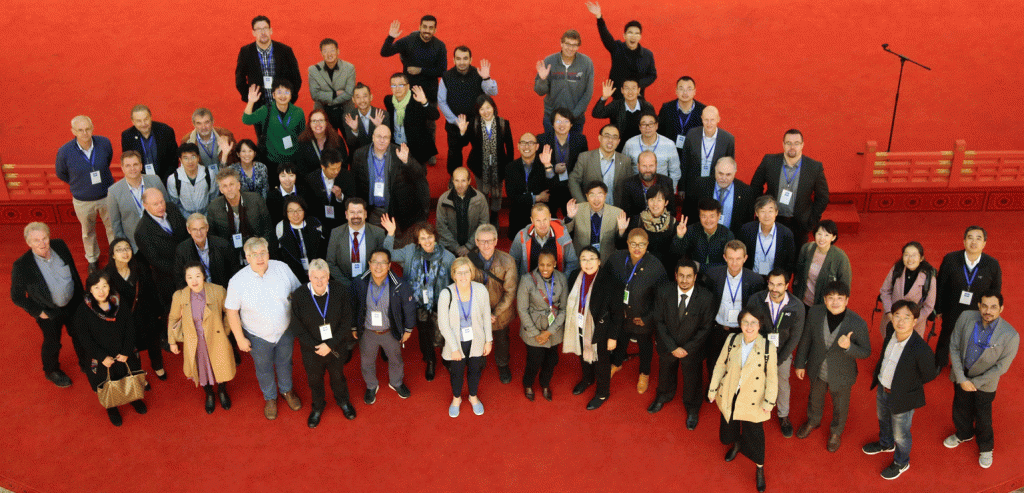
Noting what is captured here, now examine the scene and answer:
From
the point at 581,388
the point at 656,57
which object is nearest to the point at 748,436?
the point at 581,388

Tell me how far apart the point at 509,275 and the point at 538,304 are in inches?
11.1

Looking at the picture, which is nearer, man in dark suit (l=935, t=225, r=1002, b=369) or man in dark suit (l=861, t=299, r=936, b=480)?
man in dark suit (l=861, t=299, r=936, b=480)

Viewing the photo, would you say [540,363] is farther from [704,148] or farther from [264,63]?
[264,63]

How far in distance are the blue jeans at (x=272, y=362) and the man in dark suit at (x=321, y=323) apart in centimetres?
19

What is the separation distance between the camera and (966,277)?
5.37 m

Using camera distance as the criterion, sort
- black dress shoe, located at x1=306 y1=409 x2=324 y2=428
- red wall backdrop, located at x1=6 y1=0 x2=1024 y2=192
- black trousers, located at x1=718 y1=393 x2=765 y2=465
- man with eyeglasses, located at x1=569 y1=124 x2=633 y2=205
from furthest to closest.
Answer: red wall backdrop, located at x1=6 y1=0 x2=1024 y2=192
man with eyeglasses, located at x1=569 y1=124 x2=633 y2=205
black dress shoe, located at x1=306 y1=409 x2=324 y2=428
black trousers, located at x1=718 y1=393 x2=765 y2=465

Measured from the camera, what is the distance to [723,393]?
5.02 meters

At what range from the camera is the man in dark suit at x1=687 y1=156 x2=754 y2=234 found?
5.92 m

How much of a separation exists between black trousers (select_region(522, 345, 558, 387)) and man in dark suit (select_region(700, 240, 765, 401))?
3.74 feet

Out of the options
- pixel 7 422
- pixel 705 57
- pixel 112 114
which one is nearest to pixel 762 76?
pixel 705 57

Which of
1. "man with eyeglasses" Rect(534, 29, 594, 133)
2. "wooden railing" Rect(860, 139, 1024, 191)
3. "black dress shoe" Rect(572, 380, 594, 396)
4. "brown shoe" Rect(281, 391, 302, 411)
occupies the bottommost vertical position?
"brown shoe" Rect(281, 391, 302, 411)

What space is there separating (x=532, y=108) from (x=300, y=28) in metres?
3.77

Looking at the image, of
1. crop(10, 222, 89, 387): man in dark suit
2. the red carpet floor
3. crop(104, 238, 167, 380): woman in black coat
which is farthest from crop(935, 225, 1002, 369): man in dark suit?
crop(10, 222, 89, 387): man in dark suit

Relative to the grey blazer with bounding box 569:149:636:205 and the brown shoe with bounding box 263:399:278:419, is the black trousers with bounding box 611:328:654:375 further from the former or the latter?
the brown shoe with bounding box 263:399:278:419
